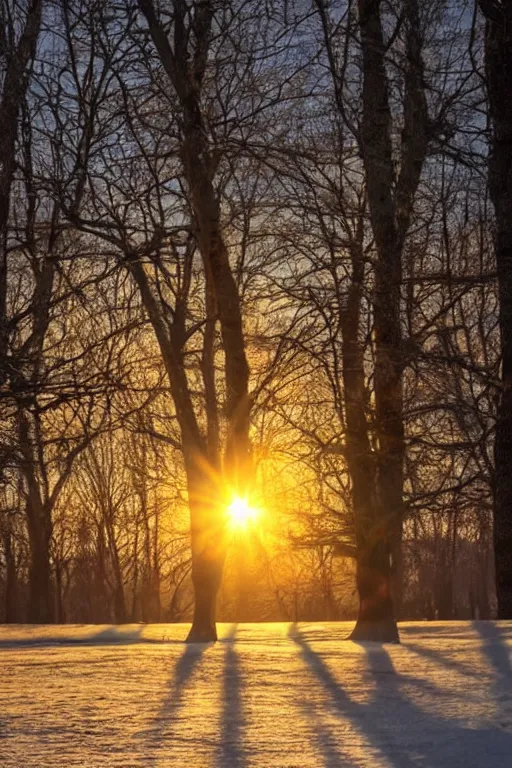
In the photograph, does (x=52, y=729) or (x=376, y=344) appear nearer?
(x=52, y=729)

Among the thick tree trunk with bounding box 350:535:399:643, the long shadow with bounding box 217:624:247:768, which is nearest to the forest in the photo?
the thick tree trunk with bounding box 350:535:399:643

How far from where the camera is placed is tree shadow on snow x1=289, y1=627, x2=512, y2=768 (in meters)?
3.51

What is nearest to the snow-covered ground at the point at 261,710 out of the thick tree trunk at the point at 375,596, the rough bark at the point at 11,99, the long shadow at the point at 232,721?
the long shadow at the point at 232,721

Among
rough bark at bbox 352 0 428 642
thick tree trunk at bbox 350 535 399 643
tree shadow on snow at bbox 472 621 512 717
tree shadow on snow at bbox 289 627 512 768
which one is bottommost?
tree shadow on snow at bbox 289 627 512 768

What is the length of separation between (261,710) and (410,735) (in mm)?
818

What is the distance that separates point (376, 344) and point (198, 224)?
2521mm

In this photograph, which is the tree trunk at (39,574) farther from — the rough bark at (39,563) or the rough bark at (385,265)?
the rough bark at (385,265)

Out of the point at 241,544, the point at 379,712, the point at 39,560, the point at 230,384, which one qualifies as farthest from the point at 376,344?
the point at 241,544

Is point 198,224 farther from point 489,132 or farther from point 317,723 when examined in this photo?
point 317,723

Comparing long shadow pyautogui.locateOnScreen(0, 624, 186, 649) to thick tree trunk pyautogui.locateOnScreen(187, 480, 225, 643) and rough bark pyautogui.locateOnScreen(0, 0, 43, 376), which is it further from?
rough bark pyautogui.locateOnScreen(0, 0, 43, 376)

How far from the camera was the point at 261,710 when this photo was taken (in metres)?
4.49

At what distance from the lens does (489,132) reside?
424 inches

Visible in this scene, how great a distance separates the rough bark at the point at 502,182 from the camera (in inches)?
392

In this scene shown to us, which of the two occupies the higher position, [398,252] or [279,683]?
[398,252]
